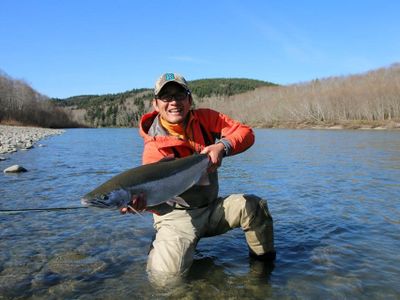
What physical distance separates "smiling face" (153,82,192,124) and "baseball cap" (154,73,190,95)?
0.06 meters

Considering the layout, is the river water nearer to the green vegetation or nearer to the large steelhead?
the large steelhead

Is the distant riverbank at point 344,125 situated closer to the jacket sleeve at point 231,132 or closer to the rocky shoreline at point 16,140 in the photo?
the rocky shoreline at point 16,140

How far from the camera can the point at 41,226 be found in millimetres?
7082

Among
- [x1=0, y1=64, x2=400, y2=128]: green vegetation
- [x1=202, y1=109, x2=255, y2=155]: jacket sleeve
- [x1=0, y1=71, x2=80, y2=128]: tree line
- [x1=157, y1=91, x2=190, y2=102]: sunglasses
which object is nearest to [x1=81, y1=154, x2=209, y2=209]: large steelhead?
[x1=202, y1=109, x2=255, y2=155]: jacket sleeve

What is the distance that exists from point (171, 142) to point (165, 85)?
68 centimetres

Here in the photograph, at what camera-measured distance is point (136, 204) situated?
4035 millimetres

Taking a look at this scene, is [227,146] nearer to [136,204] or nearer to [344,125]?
[136,204]

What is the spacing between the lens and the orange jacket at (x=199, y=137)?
16.1ft

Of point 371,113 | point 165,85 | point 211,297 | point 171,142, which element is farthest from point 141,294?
point 371,113

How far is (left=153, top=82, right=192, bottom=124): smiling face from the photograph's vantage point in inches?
193

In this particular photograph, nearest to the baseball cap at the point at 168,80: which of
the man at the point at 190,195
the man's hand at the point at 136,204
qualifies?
the man at the point at 190,195

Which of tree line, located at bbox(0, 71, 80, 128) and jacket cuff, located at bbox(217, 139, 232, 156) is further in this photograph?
tree line, located at bbox(0, 71, 80, 128)

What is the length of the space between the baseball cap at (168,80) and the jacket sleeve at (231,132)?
0.61 m

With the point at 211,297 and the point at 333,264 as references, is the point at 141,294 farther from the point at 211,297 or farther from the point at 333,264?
the point at 333,264
